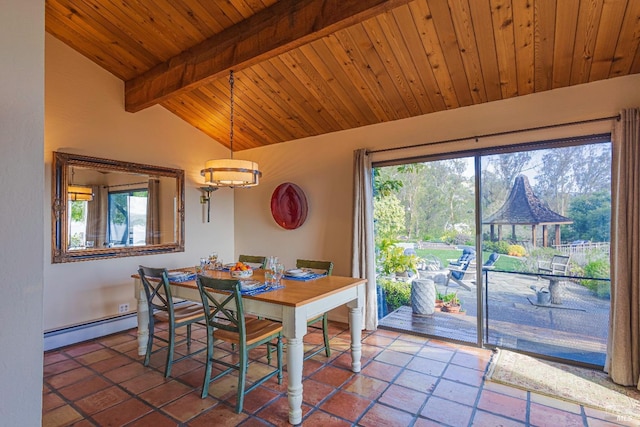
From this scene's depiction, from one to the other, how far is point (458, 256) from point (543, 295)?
0.84 meters

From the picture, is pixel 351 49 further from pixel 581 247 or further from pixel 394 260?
pixel 581 247

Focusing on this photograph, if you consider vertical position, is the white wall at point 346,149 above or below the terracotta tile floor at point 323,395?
above

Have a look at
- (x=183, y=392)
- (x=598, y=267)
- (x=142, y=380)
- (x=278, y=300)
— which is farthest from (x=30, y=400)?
(x=598, y=267)

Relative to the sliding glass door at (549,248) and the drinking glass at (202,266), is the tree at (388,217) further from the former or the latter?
the drinking glass at (202,266)

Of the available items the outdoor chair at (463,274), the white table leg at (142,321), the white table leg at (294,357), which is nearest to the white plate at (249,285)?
the white table leg at (294,357)

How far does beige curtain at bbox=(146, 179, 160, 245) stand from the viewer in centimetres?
422

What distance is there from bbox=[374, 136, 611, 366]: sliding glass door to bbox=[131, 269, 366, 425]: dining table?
1.19 meters

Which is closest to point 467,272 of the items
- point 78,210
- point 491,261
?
point 491,261

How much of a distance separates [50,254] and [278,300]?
8.96 feet

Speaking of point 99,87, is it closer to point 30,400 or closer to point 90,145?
point 90,145

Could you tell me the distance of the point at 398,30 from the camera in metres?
2.62

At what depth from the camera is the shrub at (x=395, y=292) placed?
3895 millimetres

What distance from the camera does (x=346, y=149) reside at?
13.6ft

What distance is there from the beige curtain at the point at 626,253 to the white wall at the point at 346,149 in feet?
0.73
